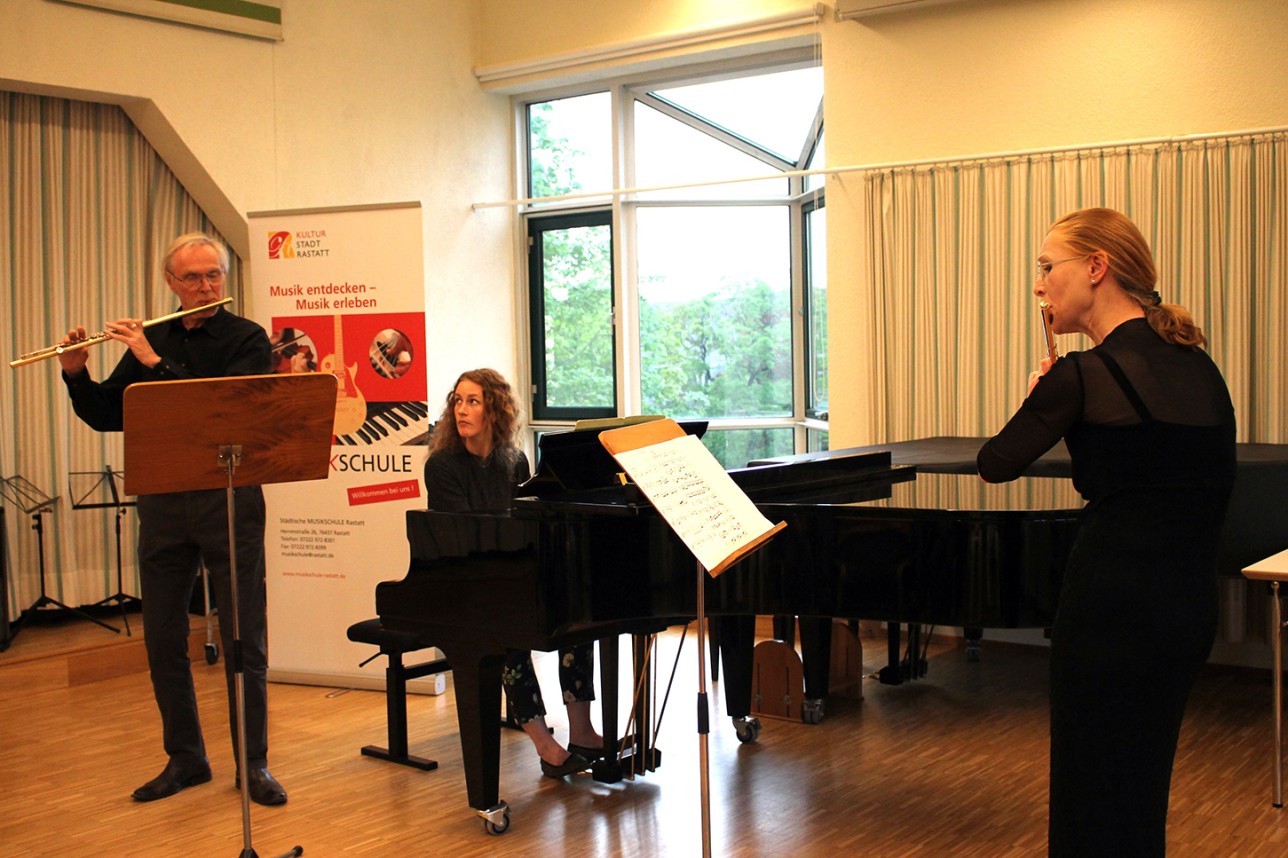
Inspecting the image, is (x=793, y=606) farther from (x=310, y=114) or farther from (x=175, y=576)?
(x=310, y=114)

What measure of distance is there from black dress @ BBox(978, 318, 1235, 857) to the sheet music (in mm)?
548

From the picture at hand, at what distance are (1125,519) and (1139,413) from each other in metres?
0.19

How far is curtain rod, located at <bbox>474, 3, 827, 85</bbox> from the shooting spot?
605 cm

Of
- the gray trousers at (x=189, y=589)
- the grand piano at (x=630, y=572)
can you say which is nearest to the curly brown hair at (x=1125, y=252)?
the grand piano at (x=630, y=572)

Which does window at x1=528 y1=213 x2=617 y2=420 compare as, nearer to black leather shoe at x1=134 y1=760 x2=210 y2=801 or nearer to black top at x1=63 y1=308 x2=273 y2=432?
black top at x1=63 y1=308 x2=273 y2=432

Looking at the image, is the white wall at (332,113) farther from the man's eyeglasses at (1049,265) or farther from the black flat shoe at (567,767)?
the man's eyeglasses at (1049,265)

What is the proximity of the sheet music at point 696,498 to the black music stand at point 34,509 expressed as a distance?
419 centimetres

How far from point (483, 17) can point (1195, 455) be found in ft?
20.0

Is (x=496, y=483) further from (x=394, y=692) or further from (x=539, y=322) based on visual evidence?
(x=539, y=322)

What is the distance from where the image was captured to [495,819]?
3340mm

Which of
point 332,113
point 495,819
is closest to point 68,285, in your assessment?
point 332,113

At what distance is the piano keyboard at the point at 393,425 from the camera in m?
4.82

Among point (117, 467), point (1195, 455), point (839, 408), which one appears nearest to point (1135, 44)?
point (839, 408)

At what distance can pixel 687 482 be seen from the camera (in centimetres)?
235
